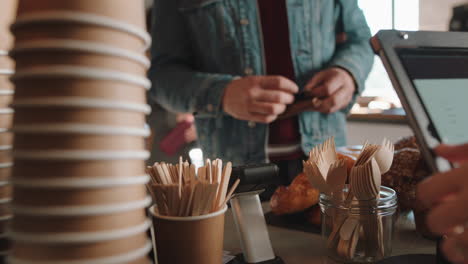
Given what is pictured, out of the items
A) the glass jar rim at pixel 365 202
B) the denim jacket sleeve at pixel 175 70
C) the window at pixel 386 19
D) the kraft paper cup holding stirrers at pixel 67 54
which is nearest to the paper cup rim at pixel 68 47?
the kraft paper cup holding stirrers at pixel 67 54

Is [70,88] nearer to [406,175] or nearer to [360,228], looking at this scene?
[360,228]

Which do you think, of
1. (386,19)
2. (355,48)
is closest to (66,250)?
(355,48)

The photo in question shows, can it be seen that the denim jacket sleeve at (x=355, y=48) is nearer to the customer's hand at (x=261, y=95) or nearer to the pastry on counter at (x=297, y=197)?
the customer's hand at (x=261, y=95)

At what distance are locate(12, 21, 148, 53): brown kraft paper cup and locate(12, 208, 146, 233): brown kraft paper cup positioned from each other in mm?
113

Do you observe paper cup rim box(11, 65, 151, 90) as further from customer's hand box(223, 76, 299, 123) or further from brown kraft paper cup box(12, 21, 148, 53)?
customer's hand box(223, 76, 299, 123)

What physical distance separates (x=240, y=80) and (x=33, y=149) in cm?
78

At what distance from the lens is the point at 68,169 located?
241mm

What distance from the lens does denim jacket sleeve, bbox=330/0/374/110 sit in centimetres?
110

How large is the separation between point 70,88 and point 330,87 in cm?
82

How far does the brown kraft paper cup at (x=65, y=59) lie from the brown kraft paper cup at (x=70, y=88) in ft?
0.03

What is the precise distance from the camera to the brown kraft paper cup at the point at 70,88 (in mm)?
242

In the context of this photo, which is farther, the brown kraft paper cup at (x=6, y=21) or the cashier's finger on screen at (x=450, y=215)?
the brown kraft paper cup at (x=6, y=21)

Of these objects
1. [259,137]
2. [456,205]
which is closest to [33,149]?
[456,205]

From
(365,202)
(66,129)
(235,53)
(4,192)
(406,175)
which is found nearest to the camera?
(66,129)
